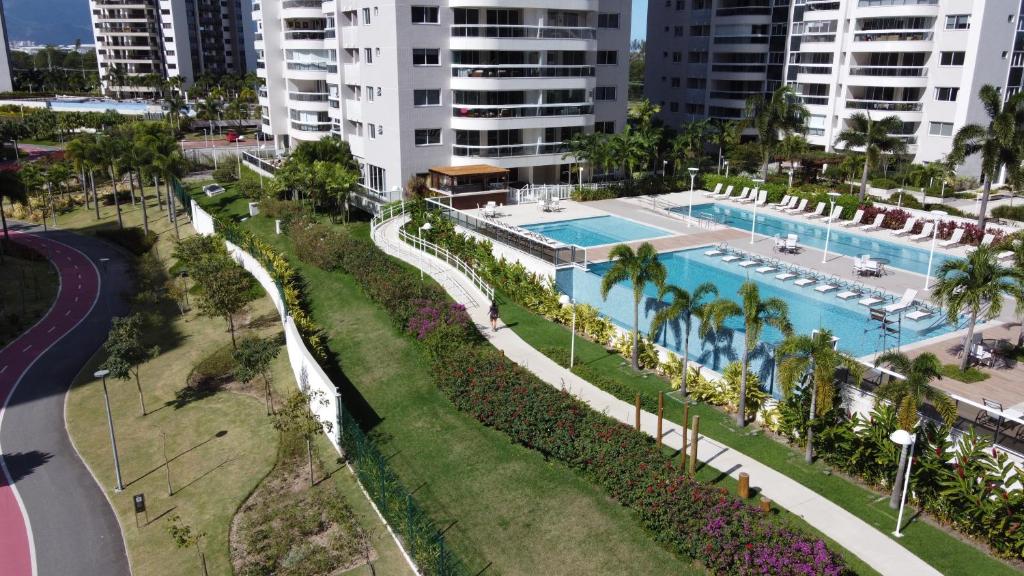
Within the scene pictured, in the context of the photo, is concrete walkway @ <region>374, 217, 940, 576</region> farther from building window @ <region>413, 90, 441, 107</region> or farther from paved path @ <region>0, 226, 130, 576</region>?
building window @ <region>413, 90, 441, 107</region>

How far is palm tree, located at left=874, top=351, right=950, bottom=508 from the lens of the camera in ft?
59.2

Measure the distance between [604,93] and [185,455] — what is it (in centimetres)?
4095

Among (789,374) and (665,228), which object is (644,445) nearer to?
(789,374)

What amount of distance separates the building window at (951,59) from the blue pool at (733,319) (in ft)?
98.6

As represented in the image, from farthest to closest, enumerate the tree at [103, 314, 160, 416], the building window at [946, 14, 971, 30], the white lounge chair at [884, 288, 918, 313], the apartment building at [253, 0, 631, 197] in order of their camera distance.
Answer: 1. the building window at [946, 14, 971, 30]
2. the apartment building at [253, 0, 631, 197]
3. the white lounge chair at [884, 288, 918, 313]
4. the tree at [103, 314, 160, 416]

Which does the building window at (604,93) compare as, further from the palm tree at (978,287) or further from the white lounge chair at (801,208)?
the palm tree at (978,287)

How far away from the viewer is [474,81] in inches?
1940

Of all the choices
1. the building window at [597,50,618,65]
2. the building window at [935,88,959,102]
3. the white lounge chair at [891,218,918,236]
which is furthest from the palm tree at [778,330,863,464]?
the building window at [935,88,959,102]

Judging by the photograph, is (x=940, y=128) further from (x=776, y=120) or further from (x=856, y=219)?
(x=856, y=219)

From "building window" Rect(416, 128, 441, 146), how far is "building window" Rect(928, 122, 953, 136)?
118 feet

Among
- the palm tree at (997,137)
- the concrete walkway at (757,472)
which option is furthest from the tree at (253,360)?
the palm tree at (997,137)

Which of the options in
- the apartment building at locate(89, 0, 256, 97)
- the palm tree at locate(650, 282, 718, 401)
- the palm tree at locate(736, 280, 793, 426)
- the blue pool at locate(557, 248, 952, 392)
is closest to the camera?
the palm tree at locate(736, 280, 793, 426)

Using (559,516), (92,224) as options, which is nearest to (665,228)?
(559,516)

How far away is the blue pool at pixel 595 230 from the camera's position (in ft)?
139
